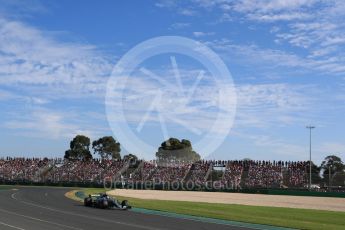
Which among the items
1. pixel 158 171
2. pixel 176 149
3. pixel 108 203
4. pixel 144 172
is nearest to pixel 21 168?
pixel 144 172

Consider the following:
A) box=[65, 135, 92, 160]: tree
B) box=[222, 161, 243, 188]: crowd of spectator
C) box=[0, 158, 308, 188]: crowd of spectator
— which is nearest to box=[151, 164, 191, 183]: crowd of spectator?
box=[0, 158, 308, 188]: crowd of spectator

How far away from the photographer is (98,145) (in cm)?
16912

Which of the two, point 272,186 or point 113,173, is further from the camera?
point 113,173

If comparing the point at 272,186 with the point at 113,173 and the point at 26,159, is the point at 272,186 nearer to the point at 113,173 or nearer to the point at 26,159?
the point at 113,173

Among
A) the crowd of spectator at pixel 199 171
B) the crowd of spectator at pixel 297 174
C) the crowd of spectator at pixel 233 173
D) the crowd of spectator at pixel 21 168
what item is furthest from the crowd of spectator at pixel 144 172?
the crowd of spectator at pixel 297 174

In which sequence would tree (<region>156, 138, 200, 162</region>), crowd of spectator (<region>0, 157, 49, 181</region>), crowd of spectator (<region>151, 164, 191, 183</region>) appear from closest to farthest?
crowd of spectator (<region>151, 164, 191, 183</region>), crowd of spectator (<region>0, 157, 49, 181</region>), tree (<region>156, 138, 200, 162</region>)

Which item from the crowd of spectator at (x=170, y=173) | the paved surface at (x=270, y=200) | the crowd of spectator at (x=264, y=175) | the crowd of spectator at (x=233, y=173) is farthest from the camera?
the crowd of spectator at (x=170, y=173)

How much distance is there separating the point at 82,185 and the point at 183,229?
6341 cm

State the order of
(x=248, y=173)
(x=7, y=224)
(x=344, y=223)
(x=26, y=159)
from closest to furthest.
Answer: (x=7, y=224), (x=344, y=223), (x=248, y=173), (x=26, y=159)

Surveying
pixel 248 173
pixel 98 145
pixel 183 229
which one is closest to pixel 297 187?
pixel 248 173

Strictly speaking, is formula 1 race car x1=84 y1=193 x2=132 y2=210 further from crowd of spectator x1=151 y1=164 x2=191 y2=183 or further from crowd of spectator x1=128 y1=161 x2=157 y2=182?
crowd of spectator x1=128 y1=161 x2=157 y2=182

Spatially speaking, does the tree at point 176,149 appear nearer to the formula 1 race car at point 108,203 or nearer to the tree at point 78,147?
the tree at point 78,147

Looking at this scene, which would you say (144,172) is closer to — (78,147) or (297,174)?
(297,174)

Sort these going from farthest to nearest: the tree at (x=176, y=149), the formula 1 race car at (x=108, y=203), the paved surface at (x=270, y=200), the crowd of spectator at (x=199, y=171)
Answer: the tree at (x=176, y=149)
the crowd of spectator at (x=199, y=171)
the paved surface at (x=270, y=200)
the formula 1 race car at (x=108, y=203)
